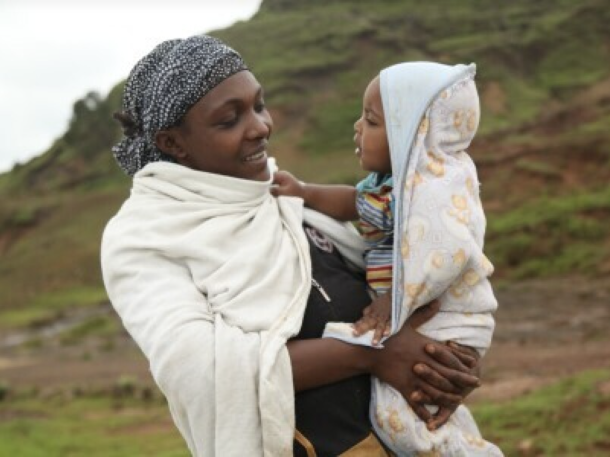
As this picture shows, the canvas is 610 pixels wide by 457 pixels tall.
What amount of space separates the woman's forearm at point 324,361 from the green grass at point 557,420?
4.54 meters

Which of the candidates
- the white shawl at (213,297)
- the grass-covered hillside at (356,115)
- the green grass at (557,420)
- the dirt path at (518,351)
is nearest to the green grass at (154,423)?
the green grass at (557,420)

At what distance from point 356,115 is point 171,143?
3210cm

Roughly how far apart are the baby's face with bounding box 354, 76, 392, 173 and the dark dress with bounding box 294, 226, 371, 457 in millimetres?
250

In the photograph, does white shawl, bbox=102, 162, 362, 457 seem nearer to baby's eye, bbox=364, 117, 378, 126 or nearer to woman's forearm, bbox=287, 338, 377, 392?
woman's forearm, bbox=287, 338, 377, 392

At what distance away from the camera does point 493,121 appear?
1190 inches

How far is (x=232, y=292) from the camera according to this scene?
177 centimetres

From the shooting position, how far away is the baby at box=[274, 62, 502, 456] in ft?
6.07

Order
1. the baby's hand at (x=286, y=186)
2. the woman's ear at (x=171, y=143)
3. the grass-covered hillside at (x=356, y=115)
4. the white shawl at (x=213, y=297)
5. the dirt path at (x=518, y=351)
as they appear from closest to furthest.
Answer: the white shawl at (x=213, y=297) → the woman's ear at (x=171, y=143) → the baby's hand at (x=286, y=186) → the dirt path at (x=518, y=351) → the grass-covered hillside at (x=356, y=115)

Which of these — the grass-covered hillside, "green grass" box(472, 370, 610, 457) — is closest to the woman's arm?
"green grass" box(472, 370, 610, 457)

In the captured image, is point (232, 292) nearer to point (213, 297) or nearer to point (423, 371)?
point (213, 297)

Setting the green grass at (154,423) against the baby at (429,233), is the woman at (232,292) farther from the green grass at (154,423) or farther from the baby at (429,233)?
the green grass at (154,423)

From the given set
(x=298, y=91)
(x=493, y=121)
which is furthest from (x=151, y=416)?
(x=298, y=91)

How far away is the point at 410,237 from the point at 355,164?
86.9ft

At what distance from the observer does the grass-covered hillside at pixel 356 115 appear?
1722cm
